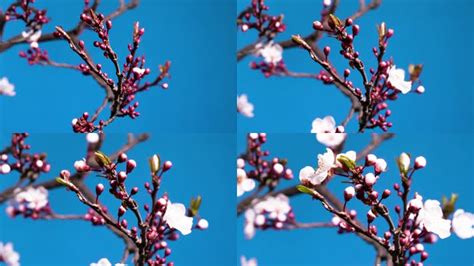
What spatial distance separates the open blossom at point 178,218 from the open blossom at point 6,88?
742 mm

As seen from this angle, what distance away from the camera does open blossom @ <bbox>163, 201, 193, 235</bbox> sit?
6.09 ft

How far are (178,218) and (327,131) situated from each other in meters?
0.58

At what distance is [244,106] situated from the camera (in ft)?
6.91

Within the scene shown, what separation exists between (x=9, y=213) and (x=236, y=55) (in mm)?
973

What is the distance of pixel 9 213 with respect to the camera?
7.25 feet

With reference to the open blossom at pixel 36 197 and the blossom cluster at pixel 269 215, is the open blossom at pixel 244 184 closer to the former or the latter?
the blossom cluster at pixel 269 215

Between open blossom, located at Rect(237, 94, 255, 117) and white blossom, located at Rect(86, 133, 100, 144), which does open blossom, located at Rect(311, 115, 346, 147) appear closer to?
open blossom, located at Rect(237, 94, 255, 117)

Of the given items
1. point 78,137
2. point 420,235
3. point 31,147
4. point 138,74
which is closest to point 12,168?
point 31,147

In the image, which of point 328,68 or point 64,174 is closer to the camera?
point 64,174

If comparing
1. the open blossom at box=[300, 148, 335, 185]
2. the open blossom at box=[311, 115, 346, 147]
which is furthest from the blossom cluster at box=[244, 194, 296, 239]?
the open blossom at box=[300, 148, 335, 185]

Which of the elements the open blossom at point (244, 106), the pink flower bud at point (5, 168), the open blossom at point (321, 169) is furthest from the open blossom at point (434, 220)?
the pink flower bud at point (5, 168)

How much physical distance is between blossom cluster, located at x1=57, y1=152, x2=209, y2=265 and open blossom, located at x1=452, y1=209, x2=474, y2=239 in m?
0.78

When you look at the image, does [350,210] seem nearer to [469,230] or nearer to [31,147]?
[469,230]

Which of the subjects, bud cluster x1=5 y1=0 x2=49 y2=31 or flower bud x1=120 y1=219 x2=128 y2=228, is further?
bud cluster x1=5 y1=0 x2=49 y2=31
